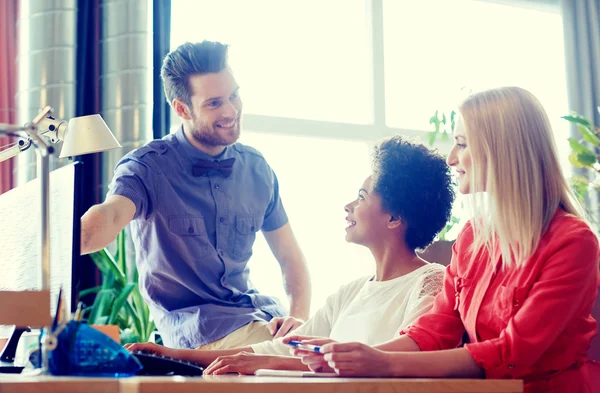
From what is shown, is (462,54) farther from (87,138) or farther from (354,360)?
(354,360)

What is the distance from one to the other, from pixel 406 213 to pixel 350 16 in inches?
110

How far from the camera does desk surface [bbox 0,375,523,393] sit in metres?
0.87

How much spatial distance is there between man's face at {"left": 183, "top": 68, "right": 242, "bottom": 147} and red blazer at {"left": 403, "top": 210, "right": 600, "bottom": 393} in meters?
1.31

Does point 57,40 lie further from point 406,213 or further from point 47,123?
point 406,213

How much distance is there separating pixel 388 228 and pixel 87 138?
990mm

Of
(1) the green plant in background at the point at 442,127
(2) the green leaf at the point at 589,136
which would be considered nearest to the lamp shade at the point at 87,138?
(1) the green plant in background at the point at 442,127

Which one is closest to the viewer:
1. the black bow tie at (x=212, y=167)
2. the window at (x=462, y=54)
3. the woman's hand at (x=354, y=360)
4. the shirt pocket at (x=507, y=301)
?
the woman's hand at (x=354, y=360)

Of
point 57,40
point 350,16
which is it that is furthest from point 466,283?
point 350,16

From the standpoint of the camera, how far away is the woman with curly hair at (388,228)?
6.12ft

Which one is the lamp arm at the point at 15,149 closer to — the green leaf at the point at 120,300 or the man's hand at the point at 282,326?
the man's hand at the point at 282,326

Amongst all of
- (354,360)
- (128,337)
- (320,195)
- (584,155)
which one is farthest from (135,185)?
(584,155)

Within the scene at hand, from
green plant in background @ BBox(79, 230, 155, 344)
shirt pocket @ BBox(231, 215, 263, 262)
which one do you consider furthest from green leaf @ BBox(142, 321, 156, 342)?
shirt pocket @ BBox(231, 215, 263, 262)

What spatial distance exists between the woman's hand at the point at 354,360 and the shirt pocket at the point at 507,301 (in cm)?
33

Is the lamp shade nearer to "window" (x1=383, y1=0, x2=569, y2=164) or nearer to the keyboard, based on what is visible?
the keyboard
